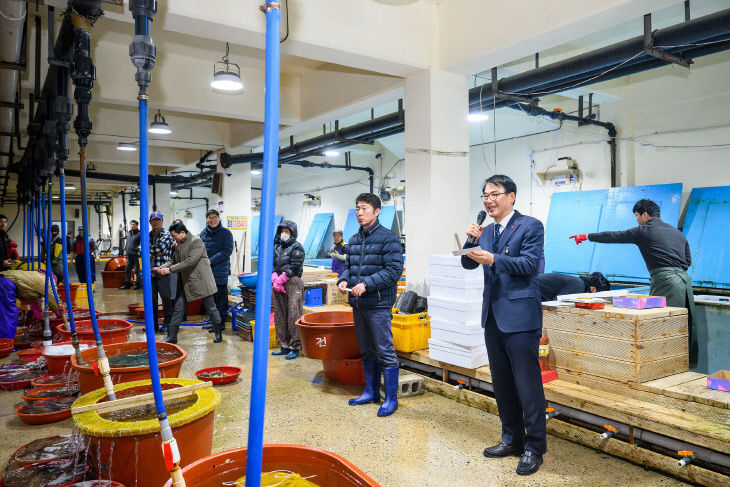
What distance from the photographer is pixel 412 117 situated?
500cm

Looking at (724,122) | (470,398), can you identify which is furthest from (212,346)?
(724,122)

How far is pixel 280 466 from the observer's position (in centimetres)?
171

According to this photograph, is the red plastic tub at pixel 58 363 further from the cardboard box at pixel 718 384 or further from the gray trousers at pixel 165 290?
the cardboard box at pixel 718 384

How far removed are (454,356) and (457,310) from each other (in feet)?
1.29

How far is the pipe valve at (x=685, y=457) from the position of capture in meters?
2.52

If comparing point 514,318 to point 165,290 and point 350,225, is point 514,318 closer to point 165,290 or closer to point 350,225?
point 165,290

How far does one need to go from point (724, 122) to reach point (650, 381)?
5452mm

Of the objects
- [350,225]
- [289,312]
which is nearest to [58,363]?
[289,312]

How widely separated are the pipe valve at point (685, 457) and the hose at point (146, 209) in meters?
2.52

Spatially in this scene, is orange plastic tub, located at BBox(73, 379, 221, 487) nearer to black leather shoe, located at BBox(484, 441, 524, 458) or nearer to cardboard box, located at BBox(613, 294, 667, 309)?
black leather shoe, located at BBox(484, 441, 524, 458)

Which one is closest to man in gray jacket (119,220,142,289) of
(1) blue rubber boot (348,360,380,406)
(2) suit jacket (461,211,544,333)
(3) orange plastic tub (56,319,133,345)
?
(3) orange plastic tub (56,319,133,345)

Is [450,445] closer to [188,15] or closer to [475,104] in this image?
[188,15]

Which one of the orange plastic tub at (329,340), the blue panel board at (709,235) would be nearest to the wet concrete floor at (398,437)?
the orange plastic tub at (329,340)

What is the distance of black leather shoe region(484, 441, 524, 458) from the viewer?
2879 millimetres
